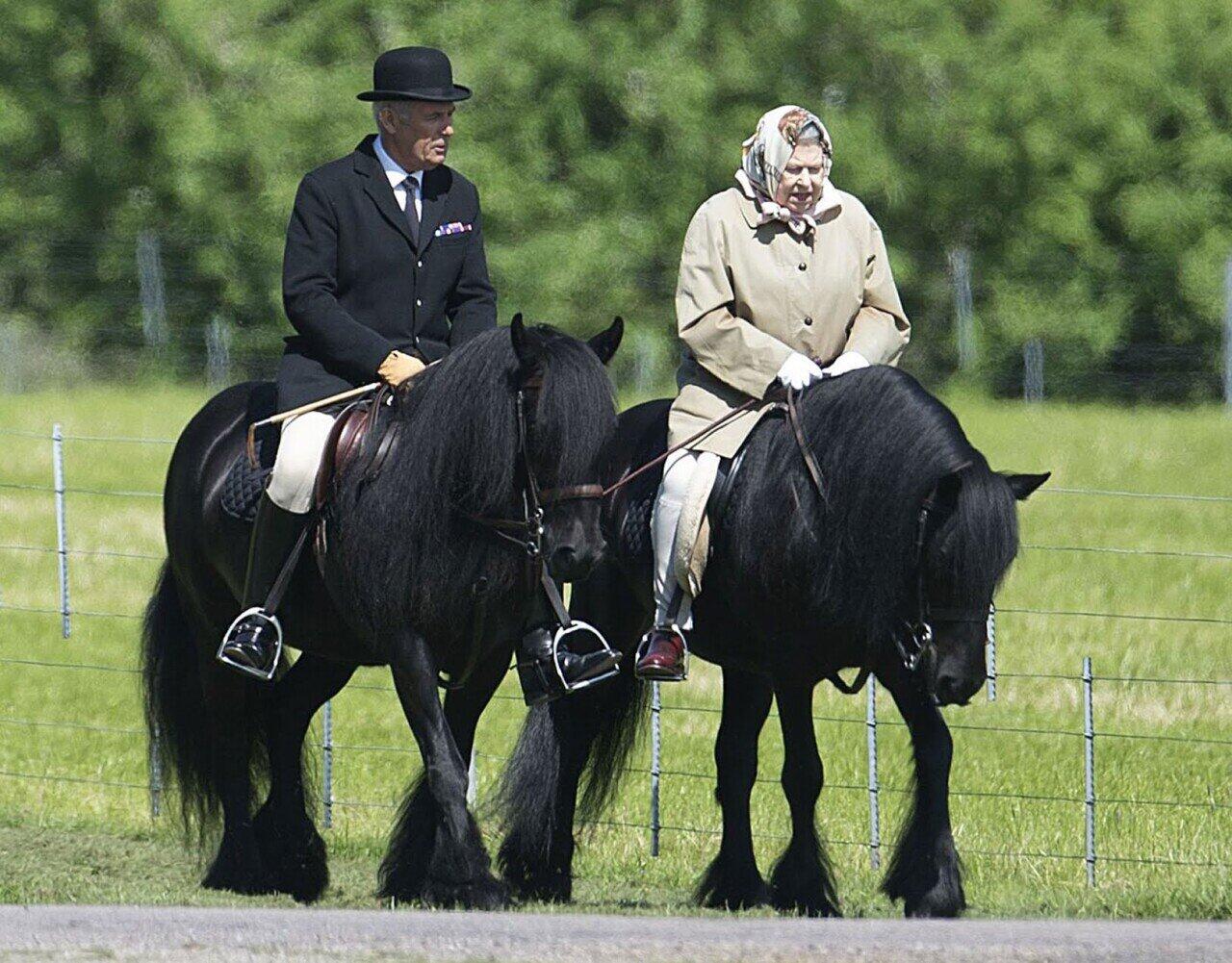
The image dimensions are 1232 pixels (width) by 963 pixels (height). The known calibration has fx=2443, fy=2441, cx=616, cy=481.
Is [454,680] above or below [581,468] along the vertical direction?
below

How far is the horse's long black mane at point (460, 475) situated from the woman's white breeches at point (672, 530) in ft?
1.94

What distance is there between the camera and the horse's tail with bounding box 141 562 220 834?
9016mm

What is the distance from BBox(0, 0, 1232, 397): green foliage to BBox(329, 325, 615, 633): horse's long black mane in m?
22.0

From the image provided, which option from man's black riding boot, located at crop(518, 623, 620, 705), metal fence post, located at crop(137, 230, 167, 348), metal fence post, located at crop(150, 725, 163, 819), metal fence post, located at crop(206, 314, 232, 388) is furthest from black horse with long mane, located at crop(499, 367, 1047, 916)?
metal fence post, located at crop(137, 230, 167, 348)

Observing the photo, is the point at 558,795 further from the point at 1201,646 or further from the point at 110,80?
the point at 110,80

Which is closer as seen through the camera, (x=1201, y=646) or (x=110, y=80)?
(x=1201, y=646)

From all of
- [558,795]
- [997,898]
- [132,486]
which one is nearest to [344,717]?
[558,795]

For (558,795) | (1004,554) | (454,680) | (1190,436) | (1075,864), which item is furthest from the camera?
(1190,436)

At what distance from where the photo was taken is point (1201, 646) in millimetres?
14781

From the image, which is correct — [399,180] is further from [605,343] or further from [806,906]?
[806,906]

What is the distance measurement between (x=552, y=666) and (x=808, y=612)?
830 millimetres

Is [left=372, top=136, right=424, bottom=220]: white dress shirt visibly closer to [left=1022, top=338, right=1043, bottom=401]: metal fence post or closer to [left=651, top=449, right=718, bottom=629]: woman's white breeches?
[left=651, top=449, right=718, bottom=629]: woman's white breeches

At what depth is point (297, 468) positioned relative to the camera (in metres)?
7.95

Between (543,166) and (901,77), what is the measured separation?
5.18 m
